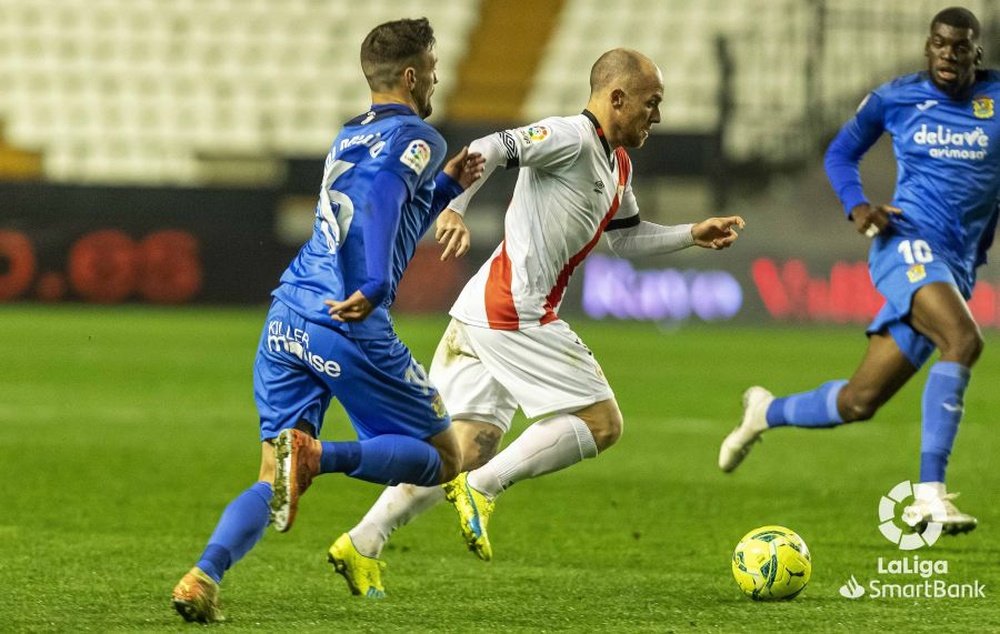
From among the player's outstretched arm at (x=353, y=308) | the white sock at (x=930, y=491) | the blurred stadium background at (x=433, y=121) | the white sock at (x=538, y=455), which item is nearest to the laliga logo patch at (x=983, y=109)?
the white sock at (x=930, y=491)

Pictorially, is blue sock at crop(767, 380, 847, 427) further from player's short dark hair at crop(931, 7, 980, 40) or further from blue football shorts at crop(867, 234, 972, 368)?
player's short dark hair at crop(931, 7, 980, 40)

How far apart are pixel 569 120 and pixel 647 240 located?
2.25ft

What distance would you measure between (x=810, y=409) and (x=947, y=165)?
125cm

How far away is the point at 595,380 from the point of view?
574cm

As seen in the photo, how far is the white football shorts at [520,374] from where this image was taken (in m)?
5.70

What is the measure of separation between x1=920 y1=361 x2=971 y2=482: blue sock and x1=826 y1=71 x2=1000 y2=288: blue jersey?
0.51 metres

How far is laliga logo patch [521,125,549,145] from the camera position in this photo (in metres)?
5.53

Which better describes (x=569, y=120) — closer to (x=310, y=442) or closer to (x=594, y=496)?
(x=310, y=442)

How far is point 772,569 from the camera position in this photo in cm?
523

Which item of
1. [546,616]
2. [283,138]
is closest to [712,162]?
[283,138]

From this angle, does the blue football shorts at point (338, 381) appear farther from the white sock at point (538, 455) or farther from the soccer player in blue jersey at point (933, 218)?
the soccer player in blue jersey at point (933, 218)

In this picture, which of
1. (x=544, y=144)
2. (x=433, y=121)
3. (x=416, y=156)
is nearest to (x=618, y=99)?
(x=544, y=144)

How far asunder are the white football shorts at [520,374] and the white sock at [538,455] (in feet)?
0.24

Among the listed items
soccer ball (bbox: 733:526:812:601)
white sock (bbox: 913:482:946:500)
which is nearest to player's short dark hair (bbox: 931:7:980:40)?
white sock (bbox: 913:482:946:500)
